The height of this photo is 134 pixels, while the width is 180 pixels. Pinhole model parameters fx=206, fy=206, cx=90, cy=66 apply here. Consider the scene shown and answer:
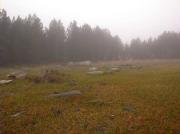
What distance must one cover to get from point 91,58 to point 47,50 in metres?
23.0

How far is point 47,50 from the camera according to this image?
284 feet

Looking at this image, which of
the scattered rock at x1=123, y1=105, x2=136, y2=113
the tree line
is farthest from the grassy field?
the tree line

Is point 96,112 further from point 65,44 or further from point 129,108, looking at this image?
point 65,44

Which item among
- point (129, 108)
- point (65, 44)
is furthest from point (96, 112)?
point (65, 44)

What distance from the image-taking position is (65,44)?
94.3 meters

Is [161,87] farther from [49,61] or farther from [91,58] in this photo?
[91,58]

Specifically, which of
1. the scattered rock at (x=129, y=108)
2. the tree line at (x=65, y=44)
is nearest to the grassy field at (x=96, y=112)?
the scattered rock at (x=129, y=108)

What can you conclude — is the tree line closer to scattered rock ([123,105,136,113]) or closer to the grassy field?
the grassy field

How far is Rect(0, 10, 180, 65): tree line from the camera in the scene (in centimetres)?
7694

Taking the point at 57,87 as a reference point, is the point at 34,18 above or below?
above

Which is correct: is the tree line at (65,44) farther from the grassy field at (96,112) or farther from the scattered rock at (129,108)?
the scattered rock at (129,108)

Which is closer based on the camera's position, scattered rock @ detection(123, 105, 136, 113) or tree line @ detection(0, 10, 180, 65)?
scattered rock @ detection(123, 105, 136, 113)

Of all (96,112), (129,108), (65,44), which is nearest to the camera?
(96,112)

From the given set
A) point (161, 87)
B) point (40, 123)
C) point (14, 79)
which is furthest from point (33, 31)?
point (40, 123)
